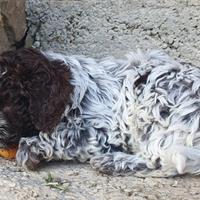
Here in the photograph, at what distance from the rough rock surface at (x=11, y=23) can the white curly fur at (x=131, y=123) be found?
59 cm

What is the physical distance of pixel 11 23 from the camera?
16.8ft

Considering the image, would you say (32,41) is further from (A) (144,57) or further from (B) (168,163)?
(B) (168,163)

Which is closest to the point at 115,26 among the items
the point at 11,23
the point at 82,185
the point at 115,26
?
the point at 115,26

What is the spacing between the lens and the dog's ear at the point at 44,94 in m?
4.39

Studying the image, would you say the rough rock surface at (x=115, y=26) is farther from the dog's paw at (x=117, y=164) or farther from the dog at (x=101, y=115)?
the dog's paw at (x=117, y=164)

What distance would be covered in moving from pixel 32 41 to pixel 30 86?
1.20 m

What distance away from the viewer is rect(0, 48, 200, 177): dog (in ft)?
14.4

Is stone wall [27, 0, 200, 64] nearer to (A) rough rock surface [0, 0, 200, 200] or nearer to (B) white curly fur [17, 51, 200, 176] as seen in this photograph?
(A) rough rock surface [0, 0, 200, 200]

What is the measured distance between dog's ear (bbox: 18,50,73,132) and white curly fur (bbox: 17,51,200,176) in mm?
80

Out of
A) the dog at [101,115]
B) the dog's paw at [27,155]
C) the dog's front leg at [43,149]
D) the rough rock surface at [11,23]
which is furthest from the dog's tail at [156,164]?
the rough rock surface at [11,23]

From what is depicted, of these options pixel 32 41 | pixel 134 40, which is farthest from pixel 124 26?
pixel 32 41

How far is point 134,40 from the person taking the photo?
5520mm

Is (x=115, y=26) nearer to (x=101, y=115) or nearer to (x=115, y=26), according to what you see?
(x=115, y=26)

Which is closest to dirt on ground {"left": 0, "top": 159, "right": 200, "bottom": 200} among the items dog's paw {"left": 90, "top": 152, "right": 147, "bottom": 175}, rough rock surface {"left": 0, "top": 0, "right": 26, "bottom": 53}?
dog's paw {"left": 90, "top": 152, "right": 147, "bottom": 175}
